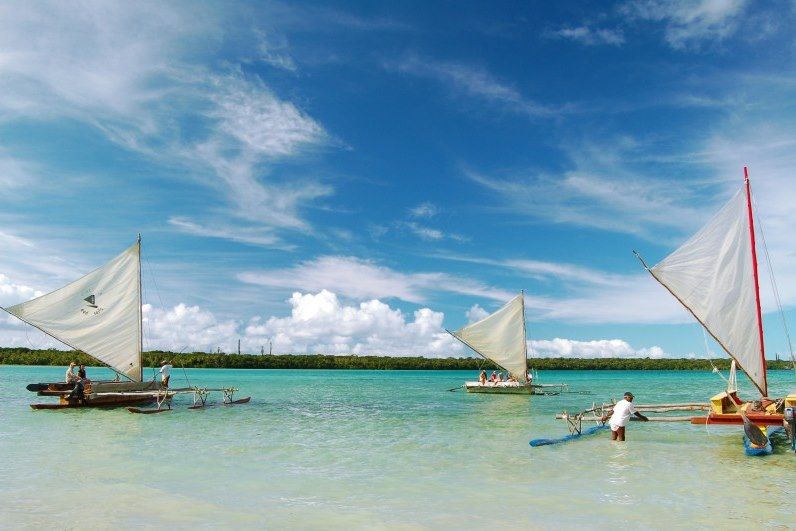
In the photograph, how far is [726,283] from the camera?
Result: 62.5 feet

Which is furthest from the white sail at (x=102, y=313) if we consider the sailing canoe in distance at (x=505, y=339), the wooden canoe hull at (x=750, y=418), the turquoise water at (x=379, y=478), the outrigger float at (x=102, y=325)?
the wooden canoe hull at (x=750, y=418)

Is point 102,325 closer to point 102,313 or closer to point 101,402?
point 102,313

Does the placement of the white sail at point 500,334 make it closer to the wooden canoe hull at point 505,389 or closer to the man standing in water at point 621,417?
the wooden canoe hull at point 505,389

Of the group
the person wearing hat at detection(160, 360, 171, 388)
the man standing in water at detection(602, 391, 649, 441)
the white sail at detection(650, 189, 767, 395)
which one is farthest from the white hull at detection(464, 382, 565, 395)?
the white sail at detection(650, 189, 767, 395)

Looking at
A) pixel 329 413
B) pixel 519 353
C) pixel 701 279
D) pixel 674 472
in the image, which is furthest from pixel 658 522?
pixel 519 353

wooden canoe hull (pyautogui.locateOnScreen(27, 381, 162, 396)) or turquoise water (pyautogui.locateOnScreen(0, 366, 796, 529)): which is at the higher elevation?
wooden canoe hull (pyautogui.locateOnScreen(27, 381, 162, 396))

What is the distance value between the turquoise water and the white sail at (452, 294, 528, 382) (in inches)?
857

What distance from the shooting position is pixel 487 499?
1207cm

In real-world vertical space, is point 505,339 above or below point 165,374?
above

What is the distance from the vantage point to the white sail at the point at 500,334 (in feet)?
153

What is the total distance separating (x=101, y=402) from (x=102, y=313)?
192 inches

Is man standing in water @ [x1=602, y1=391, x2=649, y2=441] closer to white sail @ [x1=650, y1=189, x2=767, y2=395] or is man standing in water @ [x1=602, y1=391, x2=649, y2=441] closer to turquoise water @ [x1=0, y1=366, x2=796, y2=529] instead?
turquoise water @ [x1=0, y1=366, x2=796, y2=529]

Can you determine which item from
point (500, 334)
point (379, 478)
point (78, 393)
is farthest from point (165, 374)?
point (500, 334)

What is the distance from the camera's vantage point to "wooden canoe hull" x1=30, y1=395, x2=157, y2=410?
3008cm
